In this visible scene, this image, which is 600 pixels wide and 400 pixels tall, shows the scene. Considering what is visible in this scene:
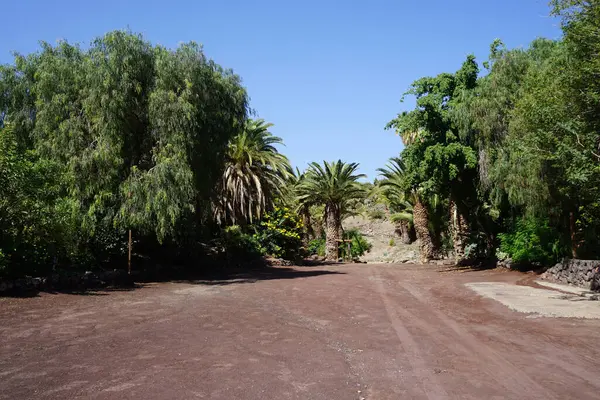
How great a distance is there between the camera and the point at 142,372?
6543 millimetres

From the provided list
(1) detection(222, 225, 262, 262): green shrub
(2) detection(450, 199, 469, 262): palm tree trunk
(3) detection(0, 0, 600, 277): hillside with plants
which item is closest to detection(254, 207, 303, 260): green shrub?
(1) detection(222, 225, 262, 262): green shrub

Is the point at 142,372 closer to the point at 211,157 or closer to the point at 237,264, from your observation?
the point at 211,157

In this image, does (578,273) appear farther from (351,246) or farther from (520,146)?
(351,246)

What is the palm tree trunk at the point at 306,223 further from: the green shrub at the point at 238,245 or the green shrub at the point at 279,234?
the green shrub at the point at 238,245

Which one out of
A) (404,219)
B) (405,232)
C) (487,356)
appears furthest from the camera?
(405,232)

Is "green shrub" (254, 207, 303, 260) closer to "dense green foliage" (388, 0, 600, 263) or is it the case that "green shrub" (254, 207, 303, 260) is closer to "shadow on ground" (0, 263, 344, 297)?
"shadow on ground" (0, 263, 344, 297)

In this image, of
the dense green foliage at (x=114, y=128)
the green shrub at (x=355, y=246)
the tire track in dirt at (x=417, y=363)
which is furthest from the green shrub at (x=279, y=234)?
the tire track in dirt at (x=417, y=363)

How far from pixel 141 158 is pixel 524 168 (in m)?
15.5

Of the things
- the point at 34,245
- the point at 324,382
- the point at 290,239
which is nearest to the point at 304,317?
the point at 324,382

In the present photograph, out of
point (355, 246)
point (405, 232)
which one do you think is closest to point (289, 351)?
point (355, 246)

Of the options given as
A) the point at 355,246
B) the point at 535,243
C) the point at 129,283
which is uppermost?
the point at 355,246

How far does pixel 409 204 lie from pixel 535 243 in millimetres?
19885

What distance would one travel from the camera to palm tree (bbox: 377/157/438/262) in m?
37.1

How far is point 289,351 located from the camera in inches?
308
